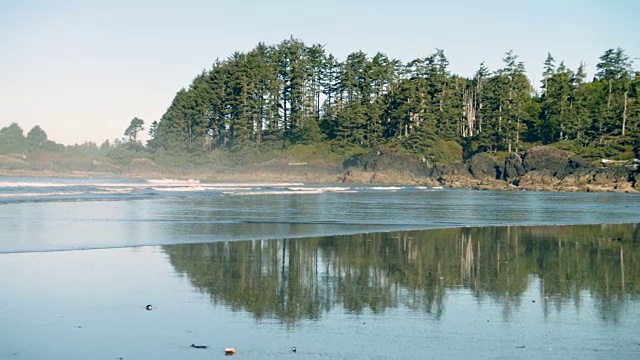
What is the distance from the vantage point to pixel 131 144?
490ft

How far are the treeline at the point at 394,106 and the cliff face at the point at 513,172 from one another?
28.9ft

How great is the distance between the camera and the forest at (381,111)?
106062 millimetres

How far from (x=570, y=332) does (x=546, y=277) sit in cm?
582

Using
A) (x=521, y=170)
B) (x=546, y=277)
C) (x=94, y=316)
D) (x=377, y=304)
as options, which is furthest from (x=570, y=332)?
(x=521, y=170)

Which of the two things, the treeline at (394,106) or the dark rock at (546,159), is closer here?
the dark rock at (546,159)

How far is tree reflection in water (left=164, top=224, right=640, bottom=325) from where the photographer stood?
13.9 metres

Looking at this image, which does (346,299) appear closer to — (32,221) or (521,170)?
(32,221)

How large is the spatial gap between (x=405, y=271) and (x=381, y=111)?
99.6m

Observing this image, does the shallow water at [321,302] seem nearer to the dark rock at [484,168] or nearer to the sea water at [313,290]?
the sea water at [313,290]

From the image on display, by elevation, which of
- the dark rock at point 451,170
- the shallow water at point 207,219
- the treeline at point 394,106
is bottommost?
A: the shallow water at point 207,219

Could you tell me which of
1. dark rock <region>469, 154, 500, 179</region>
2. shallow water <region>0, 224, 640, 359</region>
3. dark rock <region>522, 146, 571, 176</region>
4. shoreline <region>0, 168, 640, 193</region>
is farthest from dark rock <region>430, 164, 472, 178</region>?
shallow water <region>0, 224, 640, 359</region>

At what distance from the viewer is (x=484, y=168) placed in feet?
310

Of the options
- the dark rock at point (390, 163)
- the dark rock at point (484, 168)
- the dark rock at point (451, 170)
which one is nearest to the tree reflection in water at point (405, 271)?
the dark rock at point (484, 168)

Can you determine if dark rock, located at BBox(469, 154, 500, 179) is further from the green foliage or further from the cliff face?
the green foliage
